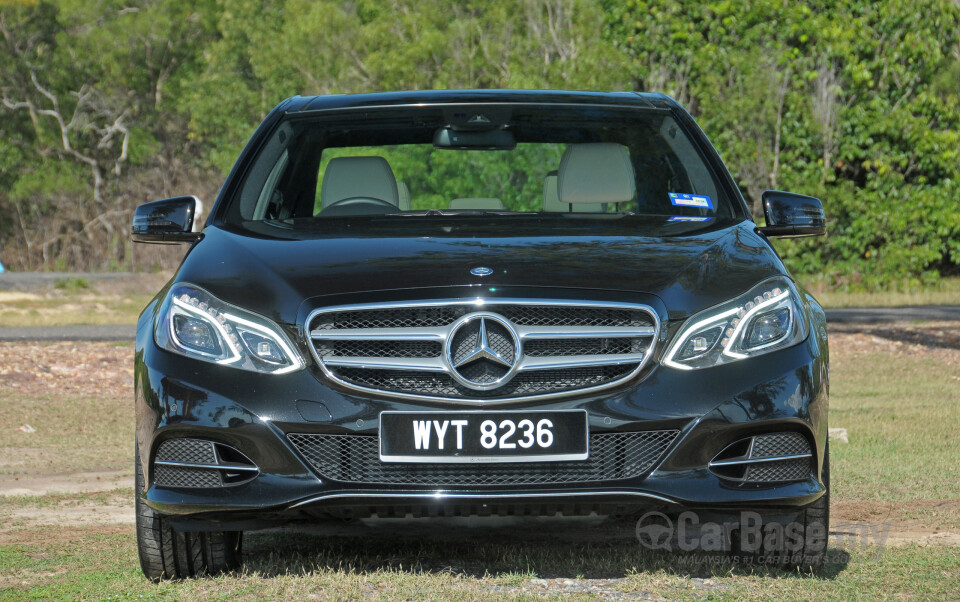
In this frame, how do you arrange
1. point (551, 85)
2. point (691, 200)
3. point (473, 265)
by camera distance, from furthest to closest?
point (551, 85), point (691, 200), point (473, 265)

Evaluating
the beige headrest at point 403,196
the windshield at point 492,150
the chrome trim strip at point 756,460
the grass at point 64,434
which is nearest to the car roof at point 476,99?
the windshield at point 492,150

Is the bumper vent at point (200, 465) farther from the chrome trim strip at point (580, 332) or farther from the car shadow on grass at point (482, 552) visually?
the chrome trim strip at point (580, 332)

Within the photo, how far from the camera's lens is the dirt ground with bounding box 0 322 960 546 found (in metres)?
5.75

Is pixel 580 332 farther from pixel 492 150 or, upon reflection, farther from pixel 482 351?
pixel 492 150

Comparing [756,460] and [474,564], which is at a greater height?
[756,460]

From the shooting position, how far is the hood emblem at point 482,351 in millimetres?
3787

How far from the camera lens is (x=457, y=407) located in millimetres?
3787

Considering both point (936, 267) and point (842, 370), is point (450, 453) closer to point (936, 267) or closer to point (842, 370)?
point (842, 370)

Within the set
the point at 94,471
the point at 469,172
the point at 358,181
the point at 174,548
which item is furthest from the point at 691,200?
the point at 94,471

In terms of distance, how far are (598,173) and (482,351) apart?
1.62 meters

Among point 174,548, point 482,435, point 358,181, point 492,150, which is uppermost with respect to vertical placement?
point 492,150

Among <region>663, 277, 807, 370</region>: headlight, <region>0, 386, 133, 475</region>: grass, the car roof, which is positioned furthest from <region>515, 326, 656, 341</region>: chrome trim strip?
<region>0, 386, 133, 475</region>: grass

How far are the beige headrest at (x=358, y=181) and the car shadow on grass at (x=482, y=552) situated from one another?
128 cm

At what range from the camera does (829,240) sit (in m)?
27.6
